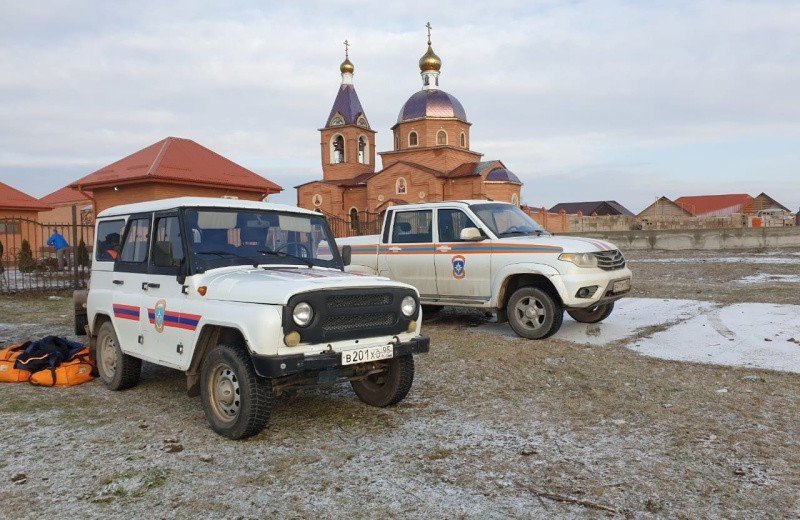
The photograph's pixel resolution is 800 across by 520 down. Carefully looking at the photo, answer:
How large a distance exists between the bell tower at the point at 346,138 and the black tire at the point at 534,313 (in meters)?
45.8

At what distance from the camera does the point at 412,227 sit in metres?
9.68

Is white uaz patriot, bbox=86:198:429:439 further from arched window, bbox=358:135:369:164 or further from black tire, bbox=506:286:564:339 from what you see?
arched window, bbox=358:135:369:164

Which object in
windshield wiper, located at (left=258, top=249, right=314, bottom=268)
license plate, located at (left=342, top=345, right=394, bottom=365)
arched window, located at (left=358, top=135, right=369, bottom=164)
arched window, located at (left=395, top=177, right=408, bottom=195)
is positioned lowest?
license plate, located at (left=342, top=345, right=394, bottom=365)

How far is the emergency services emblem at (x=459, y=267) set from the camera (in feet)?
29.5

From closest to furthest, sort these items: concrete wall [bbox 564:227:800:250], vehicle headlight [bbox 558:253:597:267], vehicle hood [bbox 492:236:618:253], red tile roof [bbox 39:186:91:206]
A: vehicle headlight [bbox 558:253:597:267], vehicle hood [bbox 492:236:618:253], concrete wall [bbox 564:227:800:250], red tile roof [bbox 39:186:91:206]

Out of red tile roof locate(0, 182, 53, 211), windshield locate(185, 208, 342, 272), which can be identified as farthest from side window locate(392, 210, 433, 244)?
red tile roof locate(0, 182, 53, 211)

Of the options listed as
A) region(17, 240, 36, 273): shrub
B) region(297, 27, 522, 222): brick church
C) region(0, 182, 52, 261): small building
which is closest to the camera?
A: region(17, 240, 36, 273): shrub

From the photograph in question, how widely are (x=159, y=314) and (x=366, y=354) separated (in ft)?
6.51

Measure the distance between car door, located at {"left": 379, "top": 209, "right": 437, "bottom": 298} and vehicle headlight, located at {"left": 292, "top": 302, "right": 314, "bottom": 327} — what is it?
5.14 m

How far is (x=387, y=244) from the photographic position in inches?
392

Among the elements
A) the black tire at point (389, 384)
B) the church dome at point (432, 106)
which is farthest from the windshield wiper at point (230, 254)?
the church dome at point (432, 106)

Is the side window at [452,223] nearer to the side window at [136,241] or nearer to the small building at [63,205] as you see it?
the side window at [136,241]

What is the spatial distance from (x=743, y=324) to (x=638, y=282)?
21.0ft

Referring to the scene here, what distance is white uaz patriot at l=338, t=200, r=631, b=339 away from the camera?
8109 mm
